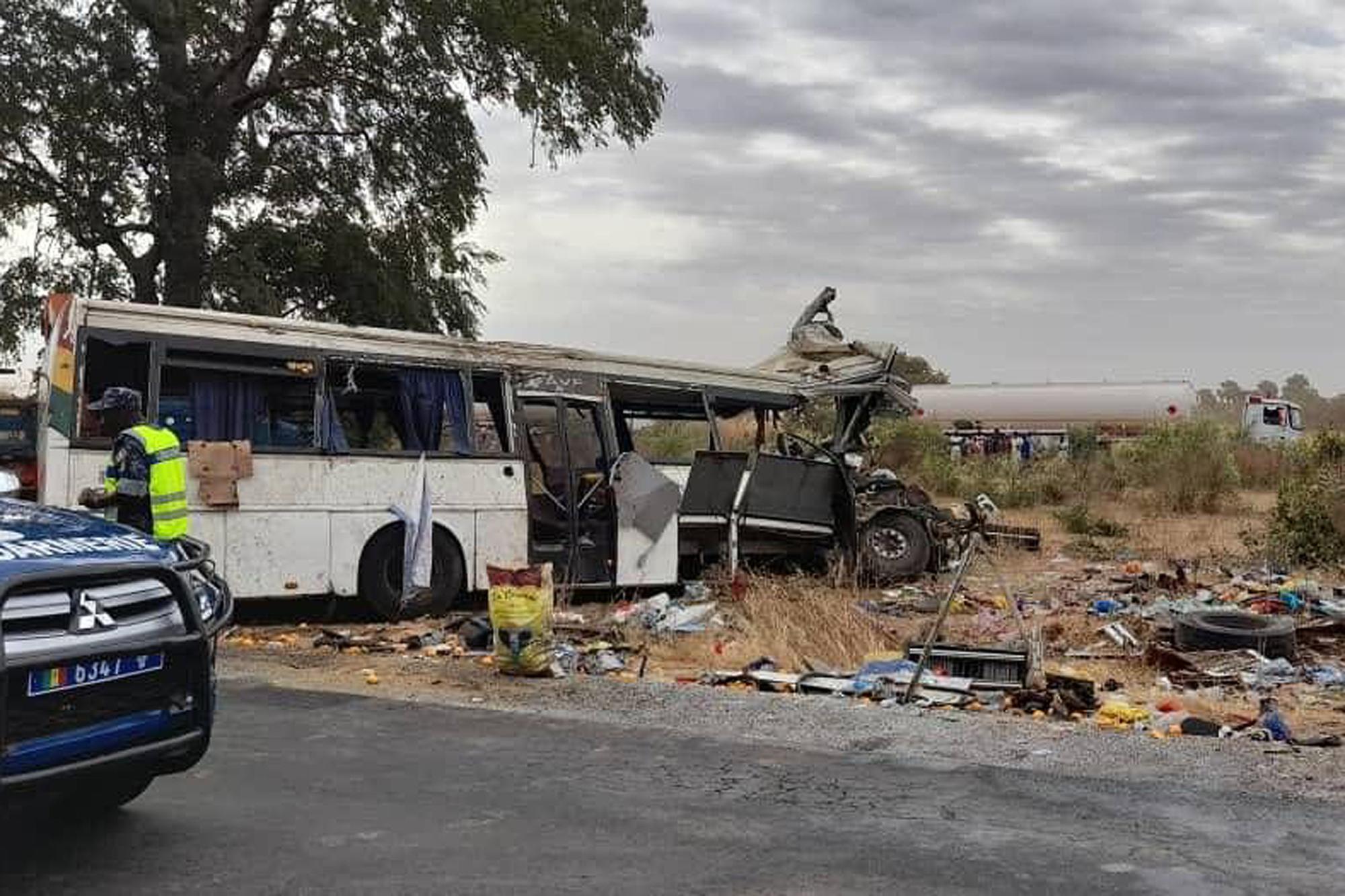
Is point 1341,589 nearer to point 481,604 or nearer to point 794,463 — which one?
point 794,463

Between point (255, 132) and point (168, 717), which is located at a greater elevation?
point (255, 132)

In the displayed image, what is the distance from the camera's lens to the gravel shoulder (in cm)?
630

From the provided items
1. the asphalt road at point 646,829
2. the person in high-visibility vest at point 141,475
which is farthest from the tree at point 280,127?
the asphalt road at point 646,829

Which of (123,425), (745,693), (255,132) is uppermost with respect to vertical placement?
(255,132)

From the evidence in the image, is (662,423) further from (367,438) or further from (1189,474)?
(1189,474)

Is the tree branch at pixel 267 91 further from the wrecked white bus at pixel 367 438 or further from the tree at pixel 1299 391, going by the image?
the tree at pixel 1299 391

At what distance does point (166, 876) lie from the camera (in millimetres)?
4527

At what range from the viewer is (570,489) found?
39.5 feet

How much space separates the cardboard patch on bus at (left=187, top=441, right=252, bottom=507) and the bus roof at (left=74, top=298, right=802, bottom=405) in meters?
0.86

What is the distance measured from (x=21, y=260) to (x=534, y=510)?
1104cm

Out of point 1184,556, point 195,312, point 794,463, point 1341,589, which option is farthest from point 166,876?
point 1184,556

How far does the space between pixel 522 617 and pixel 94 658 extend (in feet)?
15.4

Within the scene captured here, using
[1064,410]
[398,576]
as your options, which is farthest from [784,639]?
[1064,410]

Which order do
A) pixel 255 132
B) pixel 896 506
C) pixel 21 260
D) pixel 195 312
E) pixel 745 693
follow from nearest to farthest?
1. pixel 745 693
2. pixel 195 312
3. pixel 896 506
4. pixel 21 260
5. pixel 255 132
